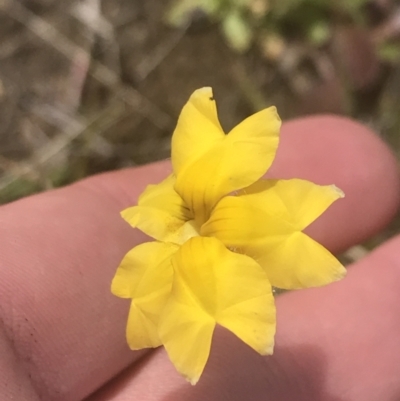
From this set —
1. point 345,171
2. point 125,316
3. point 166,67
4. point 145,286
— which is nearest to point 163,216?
point 145,286

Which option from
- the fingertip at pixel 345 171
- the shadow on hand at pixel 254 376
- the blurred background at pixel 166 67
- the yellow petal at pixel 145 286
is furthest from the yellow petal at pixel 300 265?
the blurred background at pixel 166 67

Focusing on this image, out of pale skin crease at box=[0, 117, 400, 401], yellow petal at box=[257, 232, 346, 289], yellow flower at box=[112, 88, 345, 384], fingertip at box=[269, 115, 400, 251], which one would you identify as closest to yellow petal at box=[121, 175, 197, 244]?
yellow flower at box=[112, 88, 345, 384]

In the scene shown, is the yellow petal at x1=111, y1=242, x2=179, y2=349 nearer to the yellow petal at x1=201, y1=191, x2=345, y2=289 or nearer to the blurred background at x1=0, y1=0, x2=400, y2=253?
the yellow petal at x1=201, y1=191, x2=345, y2=289

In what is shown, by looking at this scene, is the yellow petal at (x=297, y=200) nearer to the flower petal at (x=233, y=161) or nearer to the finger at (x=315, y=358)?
the flower petal at (x=233, y=161)

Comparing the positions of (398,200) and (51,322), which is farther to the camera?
(398,200)

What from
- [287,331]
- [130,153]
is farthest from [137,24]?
[287,331]

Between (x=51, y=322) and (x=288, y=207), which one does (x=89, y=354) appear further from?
(x=288, y=207)

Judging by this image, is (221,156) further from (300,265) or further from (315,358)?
(315,358)

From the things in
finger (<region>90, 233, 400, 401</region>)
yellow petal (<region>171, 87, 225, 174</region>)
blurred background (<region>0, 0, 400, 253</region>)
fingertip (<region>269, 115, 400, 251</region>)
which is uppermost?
yellow petal (<region>171, 87, 225, 174</region>)
